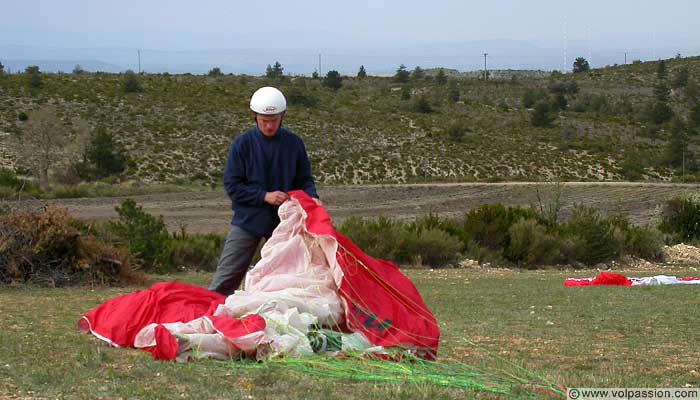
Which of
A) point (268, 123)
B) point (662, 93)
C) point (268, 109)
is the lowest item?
point (662, 93)

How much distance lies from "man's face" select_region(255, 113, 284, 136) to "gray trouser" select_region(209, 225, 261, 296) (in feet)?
2.88

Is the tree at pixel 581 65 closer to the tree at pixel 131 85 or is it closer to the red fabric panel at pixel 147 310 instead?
the tree at pixel 131 85

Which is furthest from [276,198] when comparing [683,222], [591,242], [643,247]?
[683,222]

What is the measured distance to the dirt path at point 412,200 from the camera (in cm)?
3710

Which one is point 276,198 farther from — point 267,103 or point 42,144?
point 42,144

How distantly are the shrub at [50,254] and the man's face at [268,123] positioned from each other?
7.25m

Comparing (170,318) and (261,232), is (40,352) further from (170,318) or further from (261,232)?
(261,232)

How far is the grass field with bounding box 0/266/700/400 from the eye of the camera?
247 inches

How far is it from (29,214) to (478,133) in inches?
2492

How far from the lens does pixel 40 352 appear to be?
25.1ft

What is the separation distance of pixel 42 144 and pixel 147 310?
46.0 metres

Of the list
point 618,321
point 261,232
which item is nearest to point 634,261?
point 618,321

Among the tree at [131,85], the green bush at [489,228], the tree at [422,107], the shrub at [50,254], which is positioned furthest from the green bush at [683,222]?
the tree at [422,107]

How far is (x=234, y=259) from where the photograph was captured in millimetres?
9031
